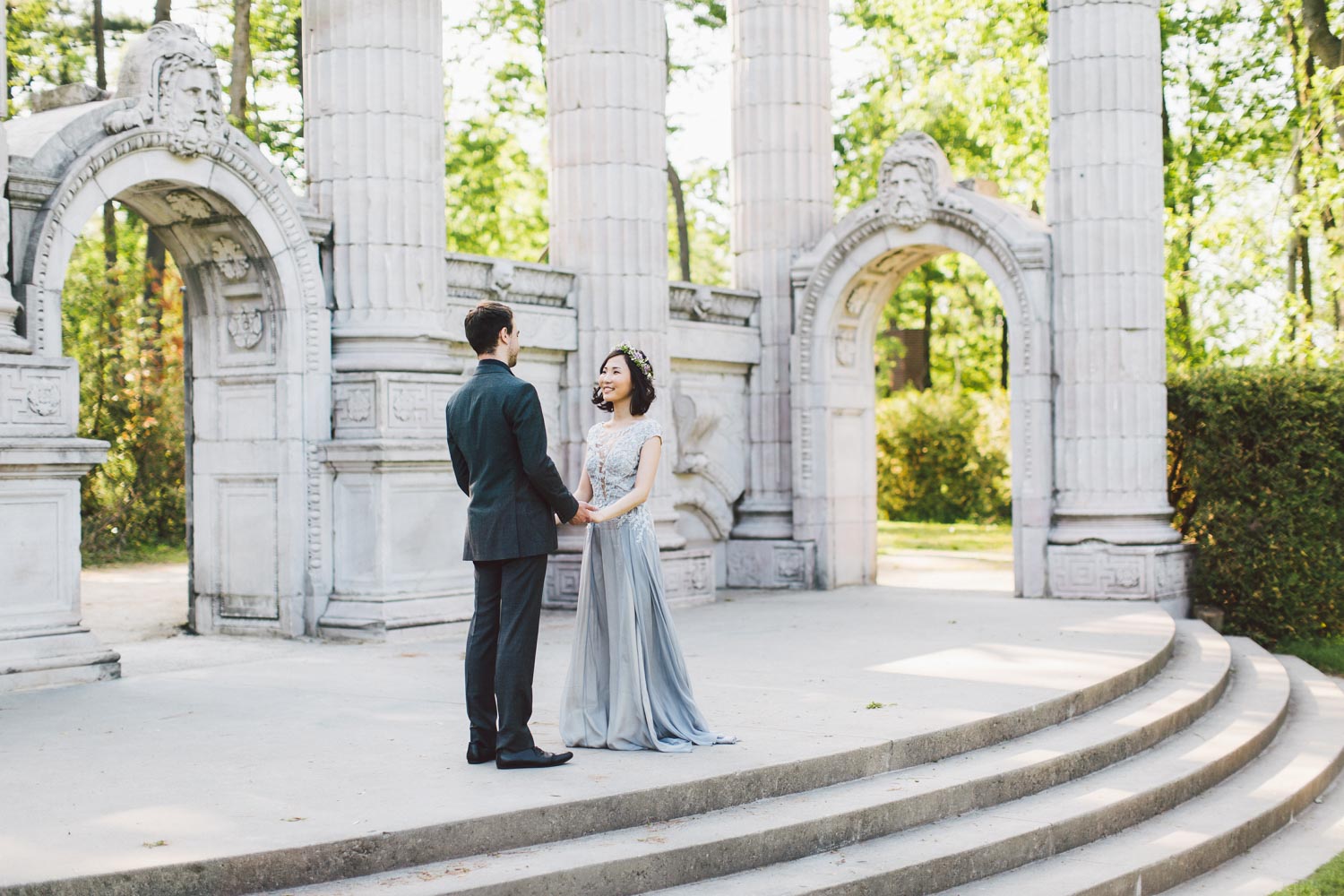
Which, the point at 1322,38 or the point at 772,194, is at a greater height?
the point at 1322,38

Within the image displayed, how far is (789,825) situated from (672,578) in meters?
8.07

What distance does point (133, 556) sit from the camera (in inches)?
763

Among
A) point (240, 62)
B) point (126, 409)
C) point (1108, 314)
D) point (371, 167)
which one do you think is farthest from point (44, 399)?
point (240, 62)

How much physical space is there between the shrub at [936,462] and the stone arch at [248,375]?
19.9 metres

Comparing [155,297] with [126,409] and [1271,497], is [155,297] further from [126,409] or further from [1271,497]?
[1271,497]

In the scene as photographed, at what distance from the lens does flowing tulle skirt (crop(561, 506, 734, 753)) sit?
6.95 metres

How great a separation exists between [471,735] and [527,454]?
131 cm

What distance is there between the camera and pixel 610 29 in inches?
537

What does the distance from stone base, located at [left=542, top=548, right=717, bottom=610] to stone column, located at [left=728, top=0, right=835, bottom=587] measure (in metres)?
1.53

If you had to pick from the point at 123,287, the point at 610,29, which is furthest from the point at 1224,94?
the point at 123,287

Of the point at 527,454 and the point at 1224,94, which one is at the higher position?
the point at 1224,94

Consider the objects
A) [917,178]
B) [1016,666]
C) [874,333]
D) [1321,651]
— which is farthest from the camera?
[874,333]

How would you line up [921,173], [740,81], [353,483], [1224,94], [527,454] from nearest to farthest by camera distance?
[527,454] → [353,483] → [921,173] → [740,81] → [1224,94]

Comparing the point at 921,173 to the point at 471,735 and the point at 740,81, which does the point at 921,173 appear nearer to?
the point at 740,81
